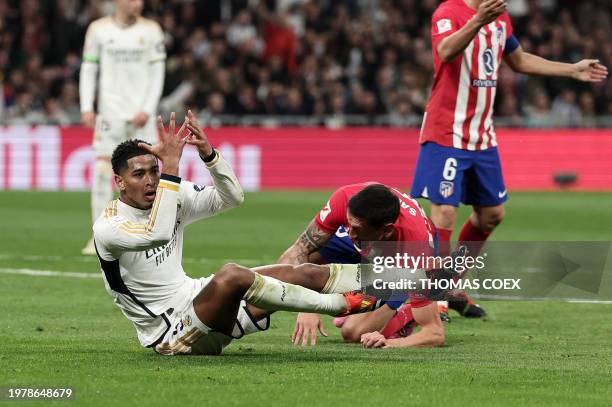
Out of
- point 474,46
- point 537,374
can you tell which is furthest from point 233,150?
point 537,374

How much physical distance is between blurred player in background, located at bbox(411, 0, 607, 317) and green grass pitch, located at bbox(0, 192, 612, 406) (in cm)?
82

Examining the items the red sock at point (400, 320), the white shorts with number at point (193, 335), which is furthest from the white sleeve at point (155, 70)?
the white shorts with number at point (193, 335)

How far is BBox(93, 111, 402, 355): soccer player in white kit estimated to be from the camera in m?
6.96

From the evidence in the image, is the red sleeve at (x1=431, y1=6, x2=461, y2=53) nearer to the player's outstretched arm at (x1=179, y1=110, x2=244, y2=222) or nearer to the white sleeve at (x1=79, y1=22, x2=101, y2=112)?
the player's outstretched arm at (x1=179, y1=110, x2=244, y2=222)

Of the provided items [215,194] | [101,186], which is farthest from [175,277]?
[101,186]

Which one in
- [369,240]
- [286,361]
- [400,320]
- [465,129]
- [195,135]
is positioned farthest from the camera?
[465,129]

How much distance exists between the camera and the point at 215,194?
778 centimetres

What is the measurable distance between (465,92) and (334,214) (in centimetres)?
259

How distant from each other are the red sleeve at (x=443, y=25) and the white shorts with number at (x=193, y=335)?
10.9 feet

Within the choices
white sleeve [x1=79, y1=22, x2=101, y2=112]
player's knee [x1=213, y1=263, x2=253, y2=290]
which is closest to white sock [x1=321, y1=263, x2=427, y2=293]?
player's knee [x1=213, y1=263, x2=253, y2=290]

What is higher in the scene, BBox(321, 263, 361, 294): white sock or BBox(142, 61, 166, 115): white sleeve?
BBox(321, 263, 361, 294): white sock

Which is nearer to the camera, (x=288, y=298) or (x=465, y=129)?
(x=288, y=298)

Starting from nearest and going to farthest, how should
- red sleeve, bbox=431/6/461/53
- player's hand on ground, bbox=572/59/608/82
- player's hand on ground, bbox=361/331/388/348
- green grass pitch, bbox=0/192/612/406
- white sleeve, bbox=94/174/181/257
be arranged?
green grass pitch, bbox=0/192/612/406
white sleeve, bbox=94/174/181/257
player's hand on ground, bbox=361/331/388/348
red sleeve, bbox=431/6/461/53
player's hand on ground, bbox=572/59/608/82

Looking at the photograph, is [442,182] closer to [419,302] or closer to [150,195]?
[419,302]
